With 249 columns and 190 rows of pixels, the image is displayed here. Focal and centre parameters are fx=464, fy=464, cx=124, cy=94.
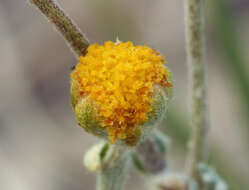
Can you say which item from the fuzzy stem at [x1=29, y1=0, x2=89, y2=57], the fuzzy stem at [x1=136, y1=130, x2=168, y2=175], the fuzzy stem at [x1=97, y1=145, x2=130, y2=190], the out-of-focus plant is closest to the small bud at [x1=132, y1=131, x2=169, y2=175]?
the fuzzy stem at [x1=136, y1=130, x2=168, y2=175]

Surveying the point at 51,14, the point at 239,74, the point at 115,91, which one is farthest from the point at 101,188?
the point at 239,74

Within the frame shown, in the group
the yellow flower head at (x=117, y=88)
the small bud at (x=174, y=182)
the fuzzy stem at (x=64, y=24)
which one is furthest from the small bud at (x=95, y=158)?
the small bud at (x=174, y=182)

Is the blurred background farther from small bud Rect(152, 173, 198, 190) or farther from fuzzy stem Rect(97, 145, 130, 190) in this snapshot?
fuzzy stem Rect(97, 145, 130, 190)

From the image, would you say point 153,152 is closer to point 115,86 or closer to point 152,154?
point 152,154

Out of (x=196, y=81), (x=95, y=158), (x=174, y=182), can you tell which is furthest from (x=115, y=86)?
(x=174, y=182)

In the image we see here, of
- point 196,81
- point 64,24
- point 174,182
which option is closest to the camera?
point 64,24

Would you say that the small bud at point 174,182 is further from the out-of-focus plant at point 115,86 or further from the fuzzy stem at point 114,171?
the out-of-focus plant at point 115,86
